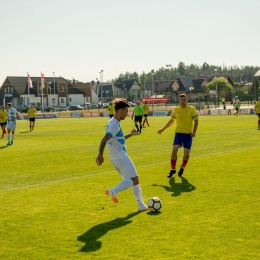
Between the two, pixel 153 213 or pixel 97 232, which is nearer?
pixel 97 232

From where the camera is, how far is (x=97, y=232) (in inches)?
279

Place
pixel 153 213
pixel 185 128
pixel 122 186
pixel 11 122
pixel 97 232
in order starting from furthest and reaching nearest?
pixel 11 122, pixel 185 128, pixel 153 213, pixel 122 186, pixel 97 232

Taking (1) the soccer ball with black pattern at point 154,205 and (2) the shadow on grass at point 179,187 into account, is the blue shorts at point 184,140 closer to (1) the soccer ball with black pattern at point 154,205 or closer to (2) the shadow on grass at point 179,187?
(2) the shadow on grass at point 179,187

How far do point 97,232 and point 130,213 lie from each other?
1.25 meters

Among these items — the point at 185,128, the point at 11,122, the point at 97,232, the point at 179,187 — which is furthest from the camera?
the point at 11,122

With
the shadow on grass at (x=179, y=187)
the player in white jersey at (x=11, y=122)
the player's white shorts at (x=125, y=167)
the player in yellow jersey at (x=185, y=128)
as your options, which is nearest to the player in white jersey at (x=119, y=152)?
the player's white shorts at (x=125, y=167)

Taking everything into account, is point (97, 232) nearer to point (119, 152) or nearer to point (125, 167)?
point (125, 167)

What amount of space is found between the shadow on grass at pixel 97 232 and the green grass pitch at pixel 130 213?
15 millimetres

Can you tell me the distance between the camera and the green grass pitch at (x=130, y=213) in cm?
621

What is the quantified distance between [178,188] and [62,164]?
19.4 ft

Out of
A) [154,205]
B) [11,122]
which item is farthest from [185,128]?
[11,122]

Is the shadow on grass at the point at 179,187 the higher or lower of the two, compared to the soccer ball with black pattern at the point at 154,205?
lower

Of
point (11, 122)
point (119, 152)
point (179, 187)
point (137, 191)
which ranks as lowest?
point (179, 187)

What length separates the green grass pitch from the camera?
20.4ft
